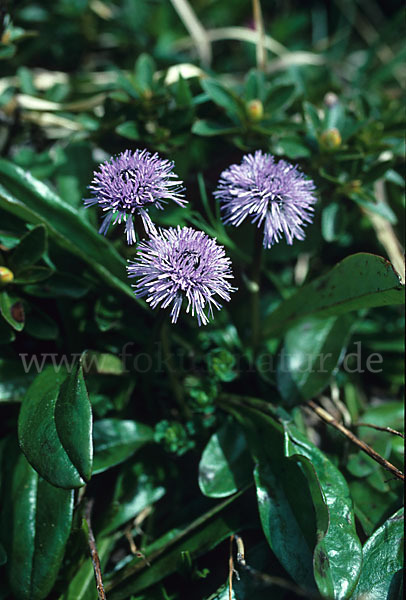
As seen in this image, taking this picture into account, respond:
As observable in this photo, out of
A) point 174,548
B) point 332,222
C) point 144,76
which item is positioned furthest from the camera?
point 144,76

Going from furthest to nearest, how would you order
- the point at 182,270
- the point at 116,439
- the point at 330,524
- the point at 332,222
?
the point at 332,222 < the point at 116,439 < the point at 330,524 < the point at 182,270

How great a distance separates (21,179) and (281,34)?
2.01m

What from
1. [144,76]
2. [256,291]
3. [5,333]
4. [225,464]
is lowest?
[225,464]

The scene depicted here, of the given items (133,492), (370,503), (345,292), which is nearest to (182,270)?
(345,292)

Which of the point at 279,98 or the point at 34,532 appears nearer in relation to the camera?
the point at 34,532

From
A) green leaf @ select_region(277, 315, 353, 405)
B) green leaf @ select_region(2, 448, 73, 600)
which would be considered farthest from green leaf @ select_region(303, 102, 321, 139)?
green leaf @ select_region(2, 448, 73, 600)

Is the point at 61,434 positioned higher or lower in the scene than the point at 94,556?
higher

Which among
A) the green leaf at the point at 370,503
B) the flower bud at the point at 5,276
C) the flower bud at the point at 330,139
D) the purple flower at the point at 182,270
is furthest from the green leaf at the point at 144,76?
the green leaf at the point at 370,503

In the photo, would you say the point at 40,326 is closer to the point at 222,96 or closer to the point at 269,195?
the point at 269,195

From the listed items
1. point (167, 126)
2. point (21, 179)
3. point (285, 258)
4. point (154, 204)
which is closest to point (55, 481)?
point (154, 204)

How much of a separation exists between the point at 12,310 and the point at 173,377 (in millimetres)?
542

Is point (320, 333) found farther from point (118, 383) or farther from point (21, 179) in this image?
point (21, 179)

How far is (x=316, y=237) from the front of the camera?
2016mm

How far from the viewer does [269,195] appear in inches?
55.7
